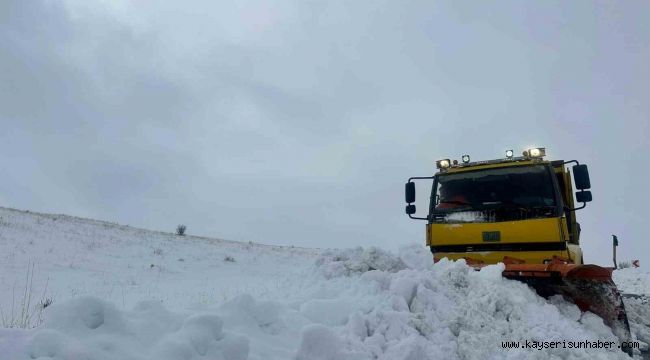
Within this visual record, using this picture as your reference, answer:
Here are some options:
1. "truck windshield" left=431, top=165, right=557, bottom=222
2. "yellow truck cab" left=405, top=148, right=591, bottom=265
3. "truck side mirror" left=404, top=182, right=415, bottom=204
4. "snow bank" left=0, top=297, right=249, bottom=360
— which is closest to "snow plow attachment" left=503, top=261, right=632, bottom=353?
"yellow truck cab" left=405, top=148, right=591, bottom=265

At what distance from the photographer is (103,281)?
10.0 m

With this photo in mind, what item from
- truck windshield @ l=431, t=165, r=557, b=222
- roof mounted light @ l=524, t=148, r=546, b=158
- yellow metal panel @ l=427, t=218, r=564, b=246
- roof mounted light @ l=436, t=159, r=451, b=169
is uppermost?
roof mounted light @ l=524, t=148, r=546, b=158

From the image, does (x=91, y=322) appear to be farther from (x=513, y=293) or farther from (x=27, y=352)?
(x=513, y=293)

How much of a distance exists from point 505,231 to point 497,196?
29.8 inches

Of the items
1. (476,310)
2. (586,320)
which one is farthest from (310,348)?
(586,320)

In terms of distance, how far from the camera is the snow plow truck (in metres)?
5.72

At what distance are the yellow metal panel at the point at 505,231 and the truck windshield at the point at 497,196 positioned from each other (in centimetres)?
15

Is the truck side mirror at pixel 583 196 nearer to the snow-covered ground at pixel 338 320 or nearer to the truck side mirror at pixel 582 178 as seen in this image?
the truck side mirror at pixel 582 178

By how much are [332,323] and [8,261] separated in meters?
11.5


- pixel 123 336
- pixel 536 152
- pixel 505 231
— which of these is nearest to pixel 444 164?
pixel 536 152

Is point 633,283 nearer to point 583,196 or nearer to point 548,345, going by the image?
point 583,196

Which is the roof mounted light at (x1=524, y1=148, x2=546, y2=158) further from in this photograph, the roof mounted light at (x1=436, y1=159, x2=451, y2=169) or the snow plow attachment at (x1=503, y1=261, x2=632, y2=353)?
the snow plow attachment at (x1=503, y1=261, x2=632, y2=353)

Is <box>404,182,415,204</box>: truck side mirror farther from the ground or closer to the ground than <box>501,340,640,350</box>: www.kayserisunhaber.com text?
farther from the ground

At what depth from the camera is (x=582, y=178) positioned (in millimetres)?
7258
